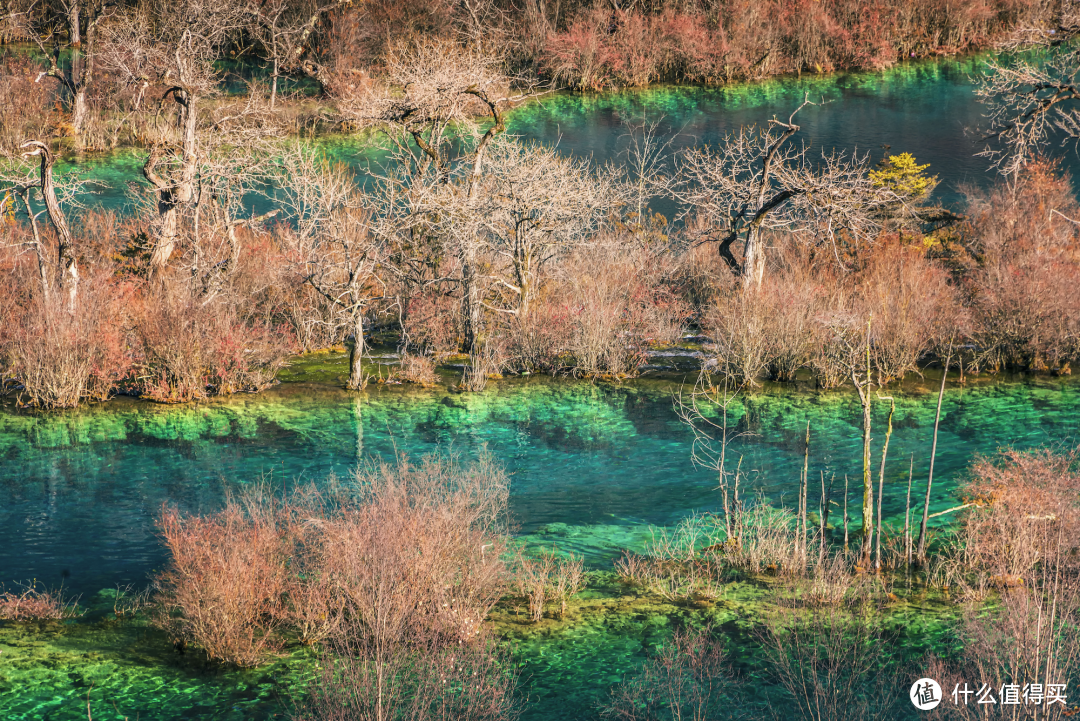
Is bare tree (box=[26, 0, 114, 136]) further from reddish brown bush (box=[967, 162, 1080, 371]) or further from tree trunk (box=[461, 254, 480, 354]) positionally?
reddish brown bush (box=[967, 162, 1080, 371])

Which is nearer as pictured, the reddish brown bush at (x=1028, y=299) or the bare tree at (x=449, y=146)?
the bare tree at (x=449, y=146)

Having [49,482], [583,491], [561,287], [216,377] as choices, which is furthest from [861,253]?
[49,482]

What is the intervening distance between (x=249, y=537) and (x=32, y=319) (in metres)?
11.7

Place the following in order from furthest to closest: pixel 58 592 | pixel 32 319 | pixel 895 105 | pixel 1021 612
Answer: pixel 895 105 → pixel 32 319 → pixel 58 592 → pixel 1021 612

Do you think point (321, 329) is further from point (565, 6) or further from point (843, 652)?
point (565, 6)

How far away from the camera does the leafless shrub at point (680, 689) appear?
951 cm

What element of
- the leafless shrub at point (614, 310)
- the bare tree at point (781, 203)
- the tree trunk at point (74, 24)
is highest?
the tree trunk at point (74, 24)

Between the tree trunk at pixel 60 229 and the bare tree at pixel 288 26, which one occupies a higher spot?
the bare tree at pixel 288 26

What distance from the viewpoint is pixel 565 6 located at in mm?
47312

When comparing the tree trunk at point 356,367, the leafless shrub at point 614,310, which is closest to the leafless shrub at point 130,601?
the tree trunk at point 356,367

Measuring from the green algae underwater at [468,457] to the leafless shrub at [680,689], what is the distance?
0.27m

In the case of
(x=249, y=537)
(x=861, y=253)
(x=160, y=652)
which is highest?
(x=861, y=253)

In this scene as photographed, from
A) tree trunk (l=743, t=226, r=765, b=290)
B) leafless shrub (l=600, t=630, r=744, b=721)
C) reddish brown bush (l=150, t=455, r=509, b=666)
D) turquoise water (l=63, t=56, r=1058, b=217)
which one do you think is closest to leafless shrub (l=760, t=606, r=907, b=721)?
leafless shrub (l=600, t=630, r=744, b=721)

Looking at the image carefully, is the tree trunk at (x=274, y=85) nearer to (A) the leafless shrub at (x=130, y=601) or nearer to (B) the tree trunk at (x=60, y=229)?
(B) the tree trunk at (x=60, y=229)
